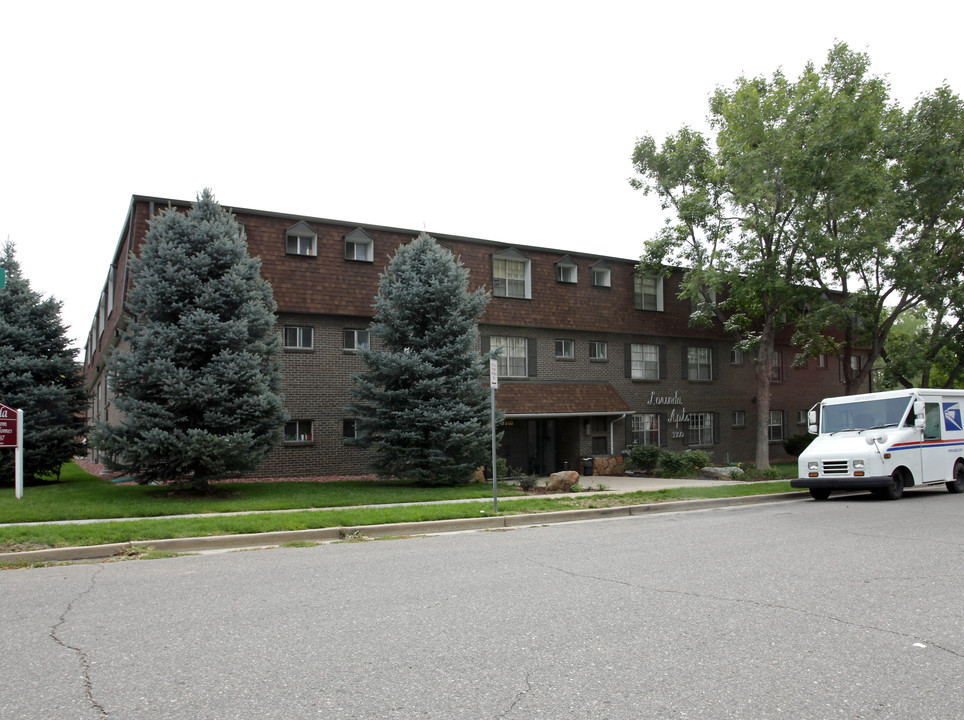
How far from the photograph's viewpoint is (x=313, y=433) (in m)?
21.7

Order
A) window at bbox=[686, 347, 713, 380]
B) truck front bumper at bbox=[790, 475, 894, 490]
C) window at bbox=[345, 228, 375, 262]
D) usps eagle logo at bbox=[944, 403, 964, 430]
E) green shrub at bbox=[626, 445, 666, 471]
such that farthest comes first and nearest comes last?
window at bbox=[686, 347, 713, 380], green shrub at bbox=[626, 445, 666, 471], window at bbox=[345, 228, 375, 262], usps eagle logo at bbox=[944, 403, 964, 430], truck front bumper at bbox=[790, 475, 894, 490]

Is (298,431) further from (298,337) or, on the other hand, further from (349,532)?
(349,532)

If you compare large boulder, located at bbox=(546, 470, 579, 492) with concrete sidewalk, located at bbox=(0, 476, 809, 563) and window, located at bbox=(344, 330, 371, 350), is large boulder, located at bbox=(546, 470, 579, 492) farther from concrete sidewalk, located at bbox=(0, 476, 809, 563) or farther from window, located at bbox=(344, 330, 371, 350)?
window, located at bbox=(344, 330, 371, 350)

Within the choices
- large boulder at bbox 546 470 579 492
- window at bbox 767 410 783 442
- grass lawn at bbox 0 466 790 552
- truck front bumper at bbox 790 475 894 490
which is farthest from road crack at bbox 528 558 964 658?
window at bbox 767 410 783 442

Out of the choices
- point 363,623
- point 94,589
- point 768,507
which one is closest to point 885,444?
point 768,507

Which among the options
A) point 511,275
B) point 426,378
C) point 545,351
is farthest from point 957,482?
point 511,275

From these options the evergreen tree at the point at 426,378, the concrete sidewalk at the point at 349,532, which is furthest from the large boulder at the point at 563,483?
the concrete sidewalk at the point at 349,532

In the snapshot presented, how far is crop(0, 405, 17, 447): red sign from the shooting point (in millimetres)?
15258

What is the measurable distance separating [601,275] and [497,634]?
76.7 ft

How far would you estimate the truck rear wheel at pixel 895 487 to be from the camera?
1577cm

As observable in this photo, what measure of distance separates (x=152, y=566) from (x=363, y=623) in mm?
4145

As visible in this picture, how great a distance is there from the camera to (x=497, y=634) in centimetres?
553

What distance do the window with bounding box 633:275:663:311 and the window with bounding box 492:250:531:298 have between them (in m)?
5.12

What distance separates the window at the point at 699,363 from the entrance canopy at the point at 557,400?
14.8 feet
